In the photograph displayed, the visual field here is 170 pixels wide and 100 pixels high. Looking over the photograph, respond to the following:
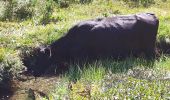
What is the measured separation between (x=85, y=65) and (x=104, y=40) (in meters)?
0.90

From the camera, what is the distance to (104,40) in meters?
12.5

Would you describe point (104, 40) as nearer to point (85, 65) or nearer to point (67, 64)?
point (85, 65)

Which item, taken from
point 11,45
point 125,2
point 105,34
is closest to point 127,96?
point 105,34

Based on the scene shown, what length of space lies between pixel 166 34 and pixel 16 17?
5486mm

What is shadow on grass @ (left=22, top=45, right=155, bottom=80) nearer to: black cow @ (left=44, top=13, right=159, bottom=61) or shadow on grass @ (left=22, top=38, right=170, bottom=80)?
shadow on grass @ (left=22, top=38, right=170, bottom=80)

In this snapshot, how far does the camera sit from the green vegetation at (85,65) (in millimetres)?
8945

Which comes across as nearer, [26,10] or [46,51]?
[46,51]

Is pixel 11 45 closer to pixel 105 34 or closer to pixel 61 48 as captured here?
pixel 61 48

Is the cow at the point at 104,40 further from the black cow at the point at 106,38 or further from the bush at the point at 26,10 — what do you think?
the bush at the point at 26,10

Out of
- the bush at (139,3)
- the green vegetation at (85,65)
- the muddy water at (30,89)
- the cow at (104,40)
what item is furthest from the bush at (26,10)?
the muddy water at (30,89)

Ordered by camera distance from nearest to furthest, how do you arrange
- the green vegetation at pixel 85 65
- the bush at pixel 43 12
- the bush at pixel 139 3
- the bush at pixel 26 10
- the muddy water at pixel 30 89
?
the green vegetation at pixel 85 65 < the muddy water at pixel 30 89 < the bush at pixel 43 12 < the bush at pixel 26 10 < the bush at pixel 139 3

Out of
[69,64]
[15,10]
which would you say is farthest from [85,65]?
[15,10]

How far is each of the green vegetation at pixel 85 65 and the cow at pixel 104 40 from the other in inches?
16.3

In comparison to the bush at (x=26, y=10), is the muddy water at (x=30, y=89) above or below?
below
